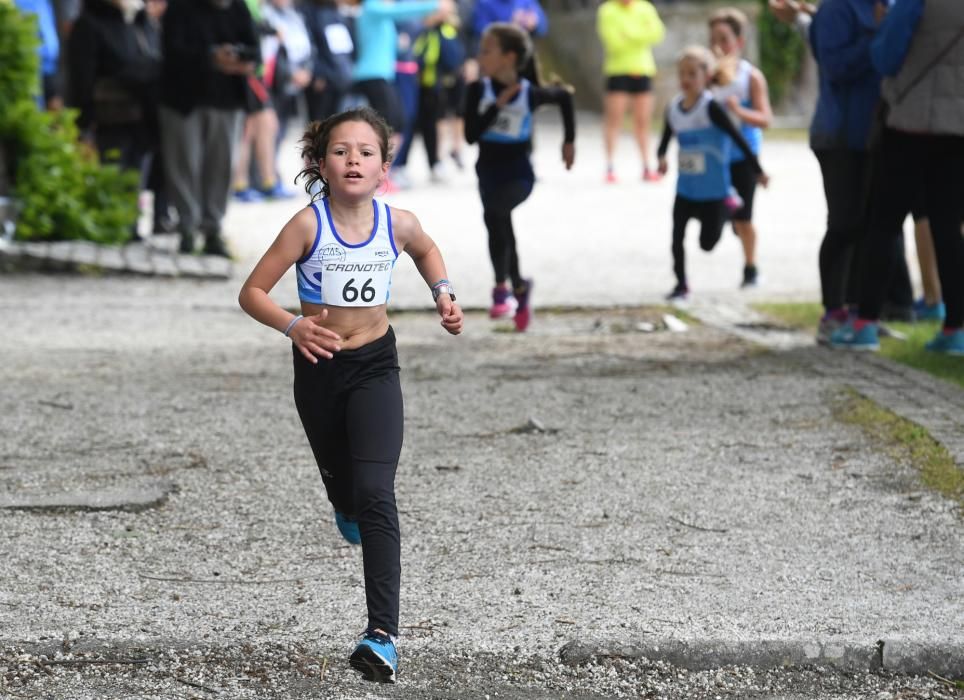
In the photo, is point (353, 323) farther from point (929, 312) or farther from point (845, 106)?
point (929, 312)

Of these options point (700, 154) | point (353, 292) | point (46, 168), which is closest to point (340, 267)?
point (353, 292)

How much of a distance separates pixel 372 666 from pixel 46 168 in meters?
8.43

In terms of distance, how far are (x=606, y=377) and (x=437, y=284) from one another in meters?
3.50

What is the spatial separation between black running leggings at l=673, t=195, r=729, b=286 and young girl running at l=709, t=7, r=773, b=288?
386mm

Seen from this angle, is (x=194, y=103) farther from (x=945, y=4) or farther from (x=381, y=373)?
(x=381, y=373)

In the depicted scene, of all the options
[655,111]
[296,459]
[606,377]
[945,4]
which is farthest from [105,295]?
[655,111]

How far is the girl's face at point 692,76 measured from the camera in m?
10.1

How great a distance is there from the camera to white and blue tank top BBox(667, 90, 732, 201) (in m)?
10.1

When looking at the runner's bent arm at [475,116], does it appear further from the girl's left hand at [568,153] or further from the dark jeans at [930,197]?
the dark jeans at [930,197]

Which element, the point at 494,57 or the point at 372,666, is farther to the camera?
the point at 494,57

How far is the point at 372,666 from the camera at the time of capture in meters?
3.94

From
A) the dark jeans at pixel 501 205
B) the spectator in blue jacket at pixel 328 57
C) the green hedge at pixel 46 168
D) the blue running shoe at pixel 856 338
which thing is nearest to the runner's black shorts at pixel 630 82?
the spectator in blue jacket at pixel 328 57

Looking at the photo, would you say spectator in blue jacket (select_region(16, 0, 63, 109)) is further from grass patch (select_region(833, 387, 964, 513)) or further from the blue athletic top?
grass patch (select_region(833, 387, 964, 513))

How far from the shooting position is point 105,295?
10.7m
